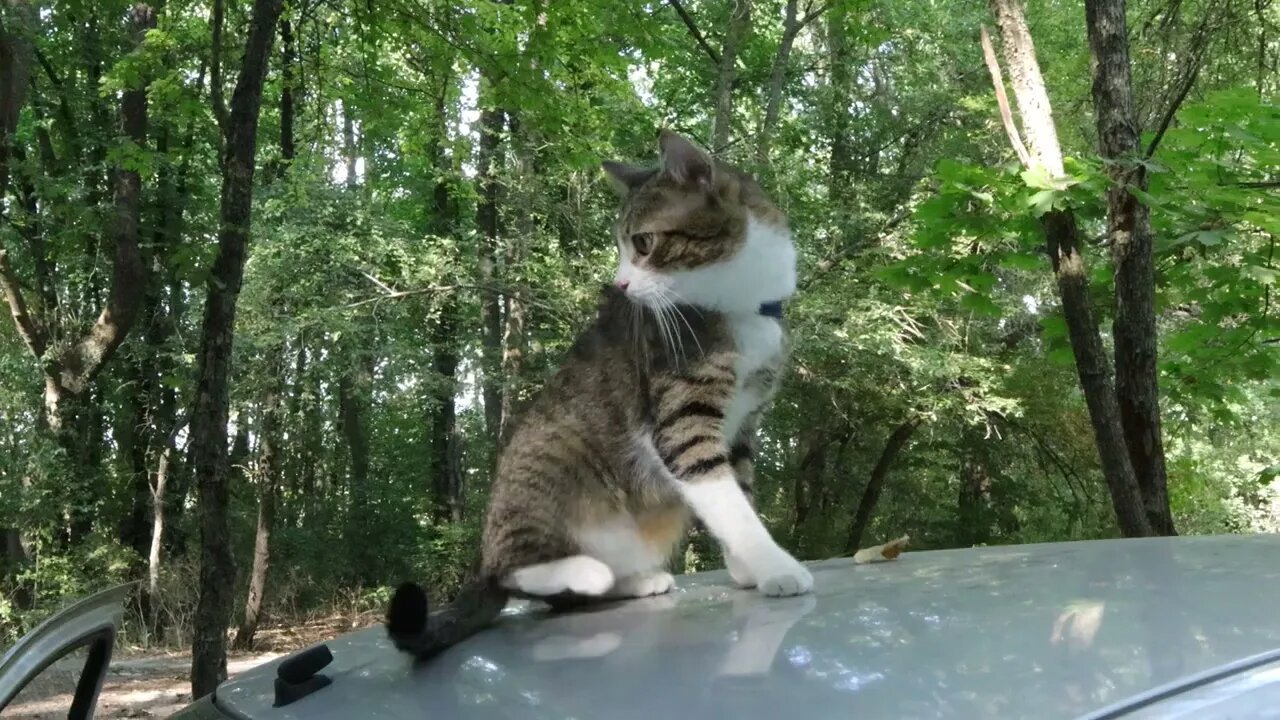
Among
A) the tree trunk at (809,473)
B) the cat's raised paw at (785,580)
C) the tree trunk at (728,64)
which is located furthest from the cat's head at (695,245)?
the tree trunk at (809,473)

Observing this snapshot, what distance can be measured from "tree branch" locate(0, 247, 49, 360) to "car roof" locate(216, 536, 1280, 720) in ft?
39.8

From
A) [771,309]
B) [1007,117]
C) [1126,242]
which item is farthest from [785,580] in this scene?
[1007,117]

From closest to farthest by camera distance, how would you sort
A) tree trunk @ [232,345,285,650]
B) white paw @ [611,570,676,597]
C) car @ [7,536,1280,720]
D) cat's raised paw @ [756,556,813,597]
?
1. car @ [7,536,1280,720]
2. cat's raised paw @ [756,556,813,597]
3. white paw @ [611,570,676,597]
4. tree trunk @ [232,345,285,650]

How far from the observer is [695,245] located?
2.93 meters

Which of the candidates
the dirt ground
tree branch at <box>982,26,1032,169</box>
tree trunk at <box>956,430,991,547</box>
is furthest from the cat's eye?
tree trunk at <box>956,430,991,547</box>

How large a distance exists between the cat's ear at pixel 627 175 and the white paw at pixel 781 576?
134cm

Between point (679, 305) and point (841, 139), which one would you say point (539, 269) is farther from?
point (679, 305)

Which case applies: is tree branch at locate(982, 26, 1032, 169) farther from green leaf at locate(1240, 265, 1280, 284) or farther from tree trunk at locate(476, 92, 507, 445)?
tree trunk at locate(476, 92, 507, 445)

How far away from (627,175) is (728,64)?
28.9 ft

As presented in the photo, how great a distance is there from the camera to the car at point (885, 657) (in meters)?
1.14

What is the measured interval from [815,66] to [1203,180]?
1065cm

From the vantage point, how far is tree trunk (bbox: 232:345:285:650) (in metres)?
11.2

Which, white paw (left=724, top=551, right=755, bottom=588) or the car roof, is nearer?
the car roof

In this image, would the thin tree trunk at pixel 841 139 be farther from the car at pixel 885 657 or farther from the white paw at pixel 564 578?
the car at pixel 885 657
